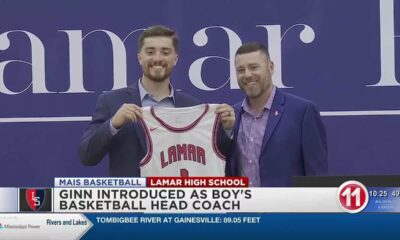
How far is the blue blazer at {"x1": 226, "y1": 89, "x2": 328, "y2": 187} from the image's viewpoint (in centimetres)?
426

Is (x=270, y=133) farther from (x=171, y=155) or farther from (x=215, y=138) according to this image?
(x=171, y=155)

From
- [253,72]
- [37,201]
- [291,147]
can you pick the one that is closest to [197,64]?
[253,72]

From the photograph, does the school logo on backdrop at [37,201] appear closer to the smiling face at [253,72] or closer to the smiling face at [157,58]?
the smiling face at [157,58]

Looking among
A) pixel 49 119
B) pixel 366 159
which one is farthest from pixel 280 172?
pixel 49 119

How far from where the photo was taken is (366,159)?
4.79 metres

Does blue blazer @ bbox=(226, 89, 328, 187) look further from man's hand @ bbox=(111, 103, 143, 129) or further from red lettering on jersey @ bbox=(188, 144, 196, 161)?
man's hand @ bbox=(111, 103, 143, 129)

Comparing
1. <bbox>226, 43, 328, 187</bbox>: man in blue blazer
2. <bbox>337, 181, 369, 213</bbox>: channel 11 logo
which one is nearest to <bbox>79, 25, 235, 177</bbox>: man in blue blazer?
<bbox>226, 43, 328, 187</bbox>: man in blue blazer


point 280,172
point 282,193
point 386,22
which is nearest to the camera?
point 282,193

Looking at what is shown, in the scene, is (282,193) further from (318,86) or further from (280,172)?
(318,86)

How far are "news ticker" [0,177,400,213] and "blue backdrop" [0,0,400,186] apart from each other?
1.00m

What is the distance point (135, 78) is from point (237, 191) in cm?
133

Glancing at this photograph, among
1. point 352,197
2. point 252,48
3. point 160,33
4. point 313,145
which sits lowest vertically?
point 352,197

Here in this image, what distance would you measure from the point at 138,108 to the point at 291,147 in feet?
2.37

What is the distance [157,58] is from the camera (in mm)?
4391
